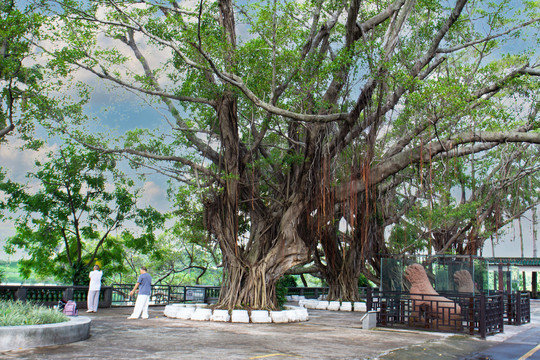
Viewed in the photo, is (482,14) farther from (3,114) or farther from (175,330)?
(3,114)

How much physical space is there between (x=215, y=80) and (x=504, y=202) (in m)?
16.6

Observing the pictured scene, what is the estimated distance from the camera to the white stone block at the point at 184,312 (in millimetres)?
12070

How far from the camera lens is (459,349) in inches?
314

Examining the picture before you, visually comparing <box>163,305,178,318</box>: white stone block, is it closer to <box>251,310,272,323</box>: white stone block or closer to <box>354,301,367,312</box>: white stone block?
<box>251,310,272,323</box>: white stone block

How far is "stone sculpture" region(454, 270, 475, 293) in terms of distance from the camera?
38.0ft

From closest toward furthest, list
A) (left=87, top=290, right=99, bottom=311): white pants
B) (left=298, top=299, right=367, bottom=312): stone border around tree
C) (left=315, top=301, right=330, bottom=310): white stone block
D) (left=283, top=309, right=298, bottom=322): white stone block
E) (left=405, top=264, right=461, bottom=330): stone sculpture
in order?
(left=405, top=264, right=461, bottom=330): stone sculpture < (left=283, top=309, right=298, bottom=322): white stone block < (left=87, top=290, right=99, bottom=311): white pants < (left=298, top=299, right=367, bottom=312): stone border around tree < (left=315, top=301, right=330, bottom=310): white stone block

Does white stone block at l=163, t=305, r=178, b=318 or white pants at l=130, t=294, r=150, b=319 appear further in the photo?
white stone block at l=163, t=305, r=178, b=318

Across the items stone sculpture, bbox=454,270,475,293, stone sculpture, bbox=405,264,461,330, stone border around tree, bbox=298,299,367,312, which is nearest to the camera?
stone sculpture, bbox=405,264,461,330

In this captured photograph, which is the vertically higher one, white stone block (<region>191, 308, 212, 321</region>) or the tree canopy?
the tree canopy

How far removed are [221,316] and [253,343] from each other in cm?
406

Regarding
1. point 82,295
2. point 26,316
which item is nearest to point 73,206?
point 82,295

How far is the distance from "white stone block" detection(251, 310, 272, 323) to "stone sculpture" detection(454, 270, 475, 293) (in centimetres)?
473

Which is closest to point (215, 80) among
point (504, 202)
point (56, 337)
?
point (56, 337)

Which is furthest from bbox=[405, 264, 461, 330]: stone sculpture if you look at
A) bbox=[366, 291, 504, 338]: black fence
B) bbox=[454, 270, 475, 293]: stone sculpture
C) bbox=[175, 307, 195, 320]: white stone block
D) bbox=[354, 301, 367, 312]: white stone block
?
bbox=[354, 301, 367, 312]: white stone block
